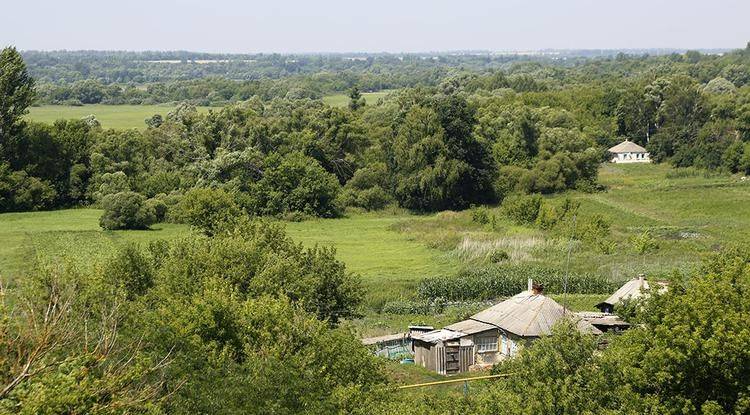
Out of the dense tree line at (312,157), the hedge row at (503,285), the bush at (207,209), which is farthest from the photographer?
the dense tree line at (312,157)

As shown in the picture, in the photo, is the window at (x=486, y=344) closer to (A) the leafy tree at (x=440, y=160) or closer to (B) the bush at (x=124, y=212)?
(B) the bush at (x=124, y=212)

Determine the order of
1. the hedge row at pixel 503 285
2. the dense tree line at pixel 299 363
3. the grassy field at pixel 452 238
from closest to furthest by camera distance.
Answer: the dense tree line at pixel 299 363
the hedge row at pixel 503 285
the grassy field at pixel 452 238

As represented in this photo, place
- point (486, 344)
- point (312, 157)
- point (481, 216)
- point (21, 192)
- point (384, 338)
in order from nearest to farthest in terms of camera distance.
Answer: point (486, 344)
point (384, 338)
point (481, 216)
point (21, 192)
point (312, 157)

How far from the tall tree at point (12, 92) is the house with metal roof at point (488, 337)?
131 feet

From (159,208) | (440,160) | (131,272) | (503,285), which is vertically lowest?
(159,208)

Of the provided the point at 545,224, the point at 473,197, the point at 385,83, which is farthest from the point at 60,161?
the point at 385,83

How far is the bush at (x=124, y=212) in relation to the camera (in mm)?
50125

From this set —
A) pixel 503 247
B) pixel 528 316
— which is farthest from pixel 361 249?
pixel 528 316

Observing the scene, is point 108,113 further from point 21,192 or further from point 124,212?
point 124,212

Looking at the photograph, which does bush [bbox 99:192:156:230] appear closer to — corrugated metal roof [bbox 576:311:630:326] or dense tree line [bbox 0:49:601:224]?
dense tree line [bbox 0:49:601:224]

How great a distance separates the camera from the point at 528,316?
26.4 meters

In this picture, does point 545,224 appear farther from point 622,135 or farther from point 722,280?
point 622,135

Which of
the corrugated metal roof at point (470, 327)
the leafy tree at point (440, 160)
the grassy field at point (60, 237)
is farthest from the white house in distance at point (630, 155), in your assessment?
the corrugated metal roof at point (470, 327)

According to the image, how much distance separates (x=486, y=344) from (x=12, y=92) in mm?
41880
